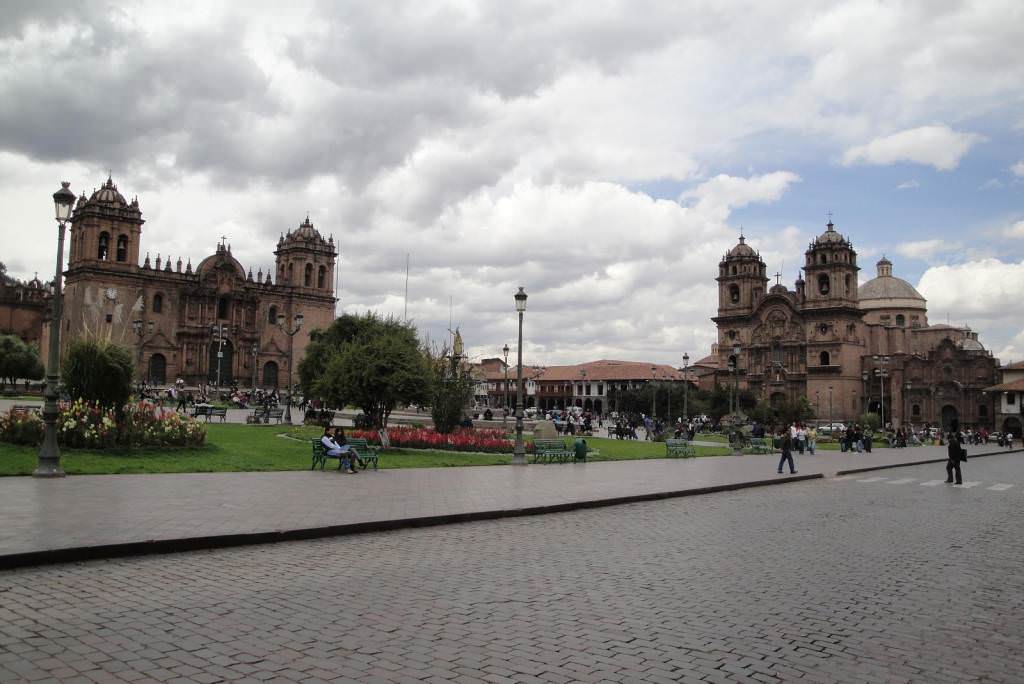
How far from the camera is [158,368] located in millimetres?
68250

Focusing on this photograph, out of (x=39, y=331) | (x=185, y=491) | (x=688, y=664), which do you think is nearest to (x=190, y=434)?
(x=185, y=491)

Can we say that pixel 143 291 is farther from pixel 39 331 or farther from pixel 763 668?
pixel 763 668

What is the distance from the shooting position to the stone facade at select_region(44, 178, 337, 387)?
215 feet

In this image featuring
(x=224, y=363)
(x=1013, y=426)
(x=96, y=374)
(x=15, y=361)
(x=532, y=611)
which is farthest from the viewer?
(x=1013, y=426)

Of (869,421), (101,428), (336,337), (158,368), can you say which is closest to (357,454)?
(101,428)

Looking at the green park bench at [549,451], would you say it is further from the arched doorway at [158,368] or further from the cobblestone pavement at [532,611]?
the arched doorway at [158,368]

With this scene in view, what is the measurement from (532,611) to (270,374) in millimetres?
73862

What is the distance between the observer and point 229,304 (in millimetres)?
73562

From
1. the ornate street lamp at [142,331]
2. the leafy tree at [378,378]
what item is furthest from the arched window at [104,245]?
the leafy tree at [378,378]

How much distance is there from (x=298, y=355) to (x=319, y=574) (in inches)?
2891

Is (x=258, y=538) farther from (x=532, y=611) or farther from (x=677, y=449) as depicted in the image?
(x=677, y=449)

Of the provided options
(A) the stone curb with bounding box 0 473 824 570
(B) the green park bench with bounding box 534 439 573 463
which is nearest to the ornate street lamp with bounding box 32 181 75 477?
(A) the stone curb with bounding box 0 473 824 570

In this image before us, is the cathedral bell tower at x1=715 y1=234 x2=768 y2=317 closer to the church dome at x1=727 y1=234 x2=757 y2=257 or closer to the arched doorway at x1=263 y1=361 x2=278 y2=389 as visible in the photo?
the church dome at x1=727 y1=234 x2=757 y2=257

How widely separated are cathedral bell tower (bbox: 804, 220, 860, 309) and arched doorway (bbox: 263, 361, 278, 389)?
54748 mm
